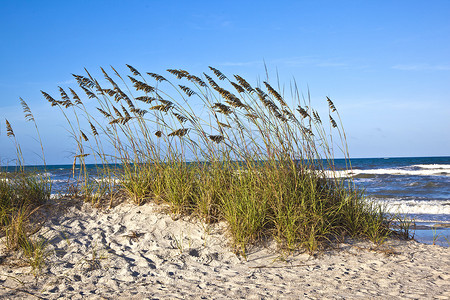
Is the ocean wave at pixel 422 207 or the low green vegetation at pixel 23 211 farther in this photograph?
the ocean wave at pixel 422 207

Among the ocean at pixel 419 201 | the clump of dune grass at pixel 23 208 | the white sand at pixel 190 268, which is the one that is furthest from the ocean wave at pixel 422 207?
the clump of dune grass at pixel 23 208

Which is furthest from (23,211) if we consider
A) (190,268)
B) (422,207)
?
(422,207)

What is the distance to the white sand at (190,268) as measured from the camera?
3434 millimetres

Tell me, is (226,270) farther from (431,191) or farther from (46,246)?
(431,191)

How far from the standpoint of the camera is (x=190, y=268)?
4.02 meters

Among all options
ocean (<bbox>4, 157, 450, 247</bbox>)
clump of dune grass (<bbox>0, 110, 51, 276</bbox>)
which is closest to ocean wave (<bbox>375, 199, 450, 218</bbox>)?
ocean (<bbox>4, 157, 450, 247</bbox>)

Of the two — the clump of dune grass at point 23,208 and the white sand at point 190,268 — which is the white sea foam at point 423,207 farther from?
the clump of dune grass at point 23,208

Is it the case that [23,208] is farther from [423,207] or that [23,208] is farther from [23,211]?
[423,207]

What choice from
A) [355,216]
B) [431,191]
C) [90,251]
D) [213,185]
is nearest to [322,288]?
[355,216]

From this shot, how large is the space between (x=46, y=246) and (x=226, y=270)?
234cm

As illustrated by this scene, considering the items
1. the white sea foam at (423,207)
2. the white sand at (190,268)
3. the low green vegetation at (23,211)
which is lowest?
the white sea foam at (423,207)

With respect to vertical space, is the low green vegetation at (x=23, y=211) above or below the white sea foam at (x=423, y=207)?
above

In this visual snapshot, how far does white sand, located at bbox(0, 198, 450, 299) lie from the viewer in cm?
343

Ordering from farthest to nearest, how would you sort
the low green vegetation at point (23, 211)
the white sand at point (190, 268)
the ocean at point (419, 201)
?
the ocean at point (419, 201)
the low green vegetation at point (23, 211)
the white sand at point (190, 268)
